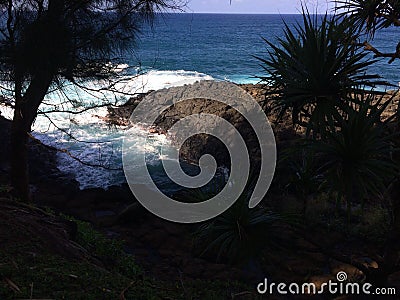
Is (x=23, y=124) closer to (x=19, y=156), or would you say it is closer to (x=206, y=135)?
(x=19, y=156)

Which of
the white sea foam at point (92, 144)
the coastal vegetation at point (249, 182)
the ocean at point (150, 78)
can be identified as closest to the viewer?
the coastal vegetation at point (249, 182)

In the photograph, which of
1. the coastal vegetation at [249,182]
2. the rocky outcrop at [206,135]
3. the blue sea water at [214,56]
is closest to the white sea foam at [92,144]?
the rocky outcrop at [206,135]

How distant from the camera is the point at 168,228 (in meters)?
7.75

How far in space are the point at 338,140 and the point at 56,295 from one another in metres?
2.25

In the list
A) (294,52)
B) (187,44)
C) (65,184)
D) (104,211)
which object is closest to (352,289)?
(294,52)

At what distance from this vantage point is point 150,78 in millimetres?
25016

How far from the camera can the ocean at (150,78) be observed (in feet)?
19.3

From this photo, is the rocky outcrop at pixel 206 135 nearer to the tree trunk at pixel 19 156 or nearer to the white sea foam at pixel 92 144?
the white sea foam at pixel 92 144

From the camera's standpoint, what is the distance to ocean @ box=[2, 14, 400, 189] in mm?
5879

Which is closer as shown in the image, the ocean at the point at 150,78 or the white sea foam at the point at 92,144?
the ocean at the point at 150,78

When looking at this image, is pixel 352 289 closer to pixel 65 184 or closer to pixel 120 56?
pixel 120 56

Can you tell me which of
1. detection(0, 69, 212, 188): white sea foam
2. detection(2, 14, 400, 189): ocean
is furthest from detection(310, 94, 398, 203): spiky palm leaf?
detection(0, 69, 212, 188): white sea foam

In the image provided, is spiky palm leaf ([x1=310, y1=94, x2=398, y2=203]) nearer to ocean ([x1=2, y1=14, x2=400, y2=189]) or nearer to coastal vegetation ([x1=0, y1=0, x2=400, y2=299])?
coastal vegetation ([x1=0, y1=0, x2=400, y2=299])

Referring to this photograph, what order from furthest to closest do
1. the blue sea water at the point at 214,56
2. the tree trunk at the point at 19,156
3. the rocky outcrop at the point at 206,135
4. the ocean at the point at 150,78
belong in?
the blue sea water at the point at 214,56 → the rocky outcrop at the point at 206,135 → the ocean at the point at 150,78 → the tree trunk at the point at 19,156
